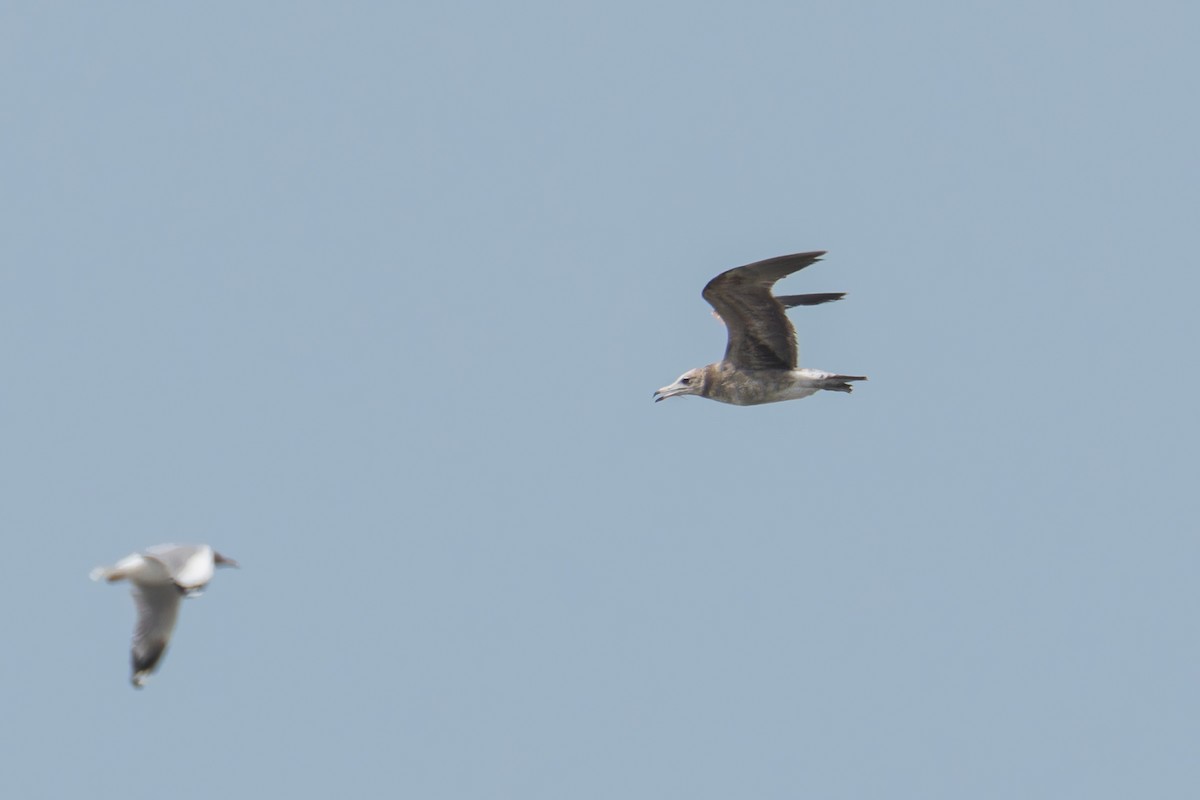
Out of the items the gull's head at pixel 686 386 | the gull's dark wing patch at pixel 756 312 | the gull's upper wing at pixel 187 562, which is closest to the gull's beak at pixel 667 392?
the gull's head at pixel 686 386

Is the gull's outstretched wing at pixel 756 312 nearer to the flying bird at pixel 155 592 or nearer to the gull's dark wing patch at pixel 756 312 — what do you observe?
the gull's dark wing patch at pixel 756 312

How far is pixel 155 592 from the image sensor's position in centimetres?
1380

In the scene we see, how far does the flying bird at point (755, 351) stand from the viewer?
622 inches

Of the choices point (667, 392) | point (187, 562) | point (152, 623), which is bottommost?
point (152, 623)

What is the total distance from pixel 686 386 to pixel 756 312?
1.73 metres

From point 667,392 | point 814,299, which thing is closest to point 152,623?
point 667,392

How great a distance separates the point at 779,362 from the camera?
55.1ft

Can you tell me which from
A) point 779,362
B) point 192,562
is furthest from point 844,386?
point 192,562

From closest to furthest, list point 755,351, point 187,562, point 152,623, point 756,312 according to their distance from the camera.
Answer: point 187,562
point 152,623
point 756,312
point 755,351

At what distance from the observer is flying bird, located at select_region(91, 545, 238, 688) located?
1332 centimetres

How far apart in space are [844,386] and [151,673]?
24.9ft

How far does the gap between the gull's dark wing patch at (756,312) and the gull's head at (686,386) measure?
0.61m

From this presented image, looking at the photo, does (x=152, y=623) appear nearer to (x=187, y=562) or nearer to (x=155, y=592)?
(x=155, y=592)

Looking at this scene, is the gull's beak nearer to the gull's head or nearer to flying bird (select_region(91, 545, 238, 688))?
the gull's head
